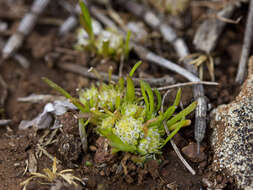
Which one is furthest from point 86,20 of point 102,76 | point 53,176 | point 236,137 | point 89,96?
point 236,137

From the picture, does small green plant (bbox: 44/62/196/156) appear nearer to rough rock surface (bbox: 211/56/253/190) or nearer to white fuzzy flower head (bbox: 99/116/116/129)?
white fuzzy flower head (bbox: 99/116/116/129)

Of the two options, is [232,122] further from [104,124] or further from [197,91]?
[104,124]

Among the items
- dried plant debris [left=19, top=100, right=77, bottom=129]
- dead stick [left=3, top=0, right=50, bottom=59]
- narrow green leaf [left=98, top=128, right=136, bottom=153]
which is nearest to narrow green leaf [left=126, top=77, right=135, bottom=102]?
narrow green leaf [left=98, top=128, right=136, bottom=153]

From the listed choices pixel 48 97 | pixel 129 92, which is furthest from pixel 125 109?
pixel 48 97

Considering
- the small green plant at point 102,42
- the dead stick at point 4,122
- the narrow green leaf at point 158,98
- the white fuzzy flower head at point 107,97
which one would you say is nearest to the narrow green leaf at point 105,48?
the small green plant at point 102,42

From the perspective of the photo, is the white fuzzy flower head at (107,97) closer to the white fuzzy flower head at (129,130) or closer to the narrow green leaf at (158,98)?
the white fuzzy flower head at (129,130)
